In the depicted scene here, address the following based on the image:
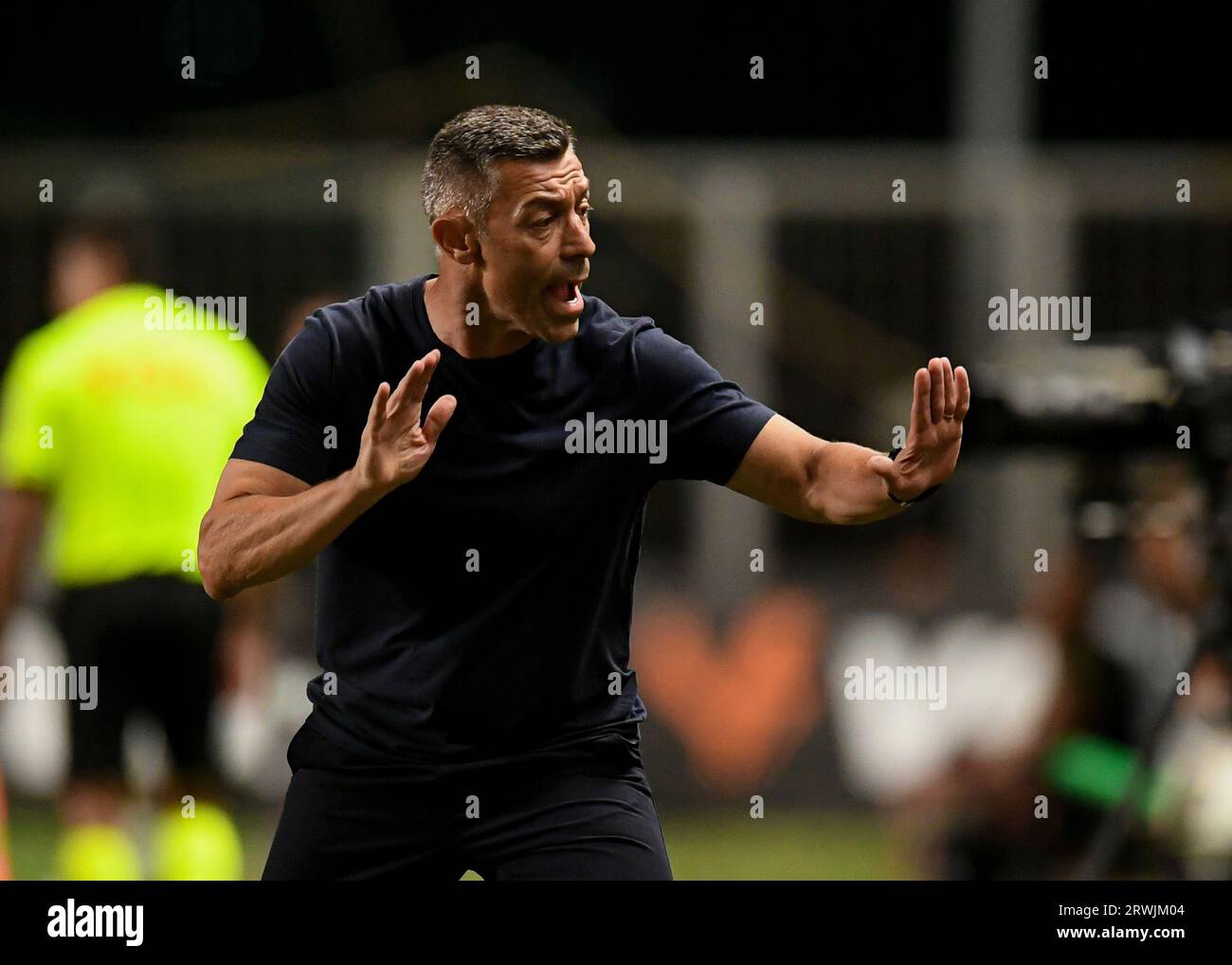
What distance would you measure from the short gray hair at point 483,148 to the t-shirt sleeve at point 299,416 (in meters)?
0.35

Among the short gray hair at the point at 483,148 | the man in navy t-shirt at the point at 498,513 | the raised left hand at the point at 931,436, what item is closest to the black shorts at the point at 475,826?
the man in navy t-shirt at the point at 498,513

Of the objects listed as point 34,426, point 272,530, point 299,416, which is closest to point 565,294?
point 299,416

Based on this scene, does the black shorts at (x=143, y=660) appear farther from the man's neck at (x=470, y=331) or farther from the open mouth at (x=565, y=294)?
the open mouth at (x=565, y=294)

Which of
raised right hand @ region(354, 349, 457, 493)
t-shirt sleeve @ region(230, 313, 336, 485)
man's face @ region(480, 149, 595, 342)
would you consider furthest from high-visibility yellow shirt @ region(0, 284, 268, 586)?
→ raised right hand @ region(354, 349, 457, 493)

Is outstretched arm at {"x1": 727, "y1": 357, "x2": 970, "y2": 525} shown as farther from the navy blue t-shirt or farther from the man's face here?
the man's face

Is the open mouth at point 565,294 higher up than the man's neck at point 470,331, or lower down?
higher up

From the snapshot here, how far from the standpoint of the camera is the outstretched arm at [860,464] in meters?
3.72

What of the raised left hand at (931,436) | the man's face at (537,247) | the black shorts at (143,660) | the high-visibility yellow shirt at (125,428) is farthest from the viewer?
the black shorts at (143,660)

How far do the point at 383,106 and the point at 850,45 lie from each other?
7.22 feet

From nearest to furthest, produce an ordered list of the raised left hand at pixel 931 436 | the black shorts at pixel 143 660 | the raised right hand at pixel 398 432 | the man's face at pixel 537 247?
the raised right hand at pixel 398 432, the raised left hand at pixel 931 436, the man's face at pixel 537 247, the black shorts at pixel 143 660

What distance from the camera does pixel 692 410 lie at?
388cm

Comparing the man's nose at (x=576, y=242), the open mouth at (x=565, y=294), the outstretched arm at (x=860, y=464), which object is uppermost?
the man's nose at (x=576, y=242)

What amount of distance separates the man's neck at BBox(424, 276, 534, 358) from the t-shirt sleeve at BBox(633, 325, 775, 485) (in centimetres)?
24

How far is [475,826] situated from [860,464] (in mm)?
946
